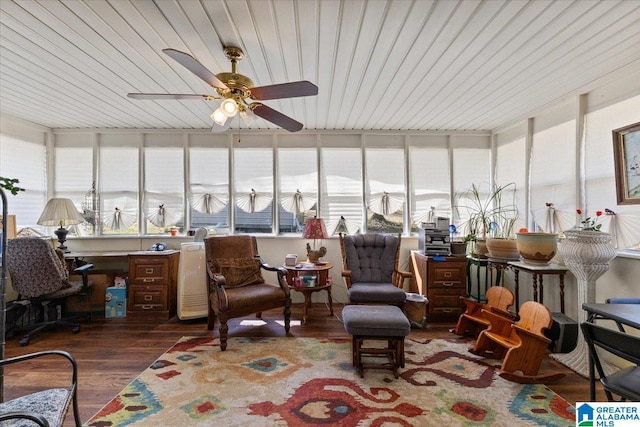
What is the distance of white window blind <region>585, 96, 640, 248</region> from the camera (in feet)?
7.90

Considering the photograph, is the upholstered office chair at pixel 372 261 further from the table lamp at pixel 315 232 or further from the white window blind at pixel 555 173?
the white window blind at pixel 555 173

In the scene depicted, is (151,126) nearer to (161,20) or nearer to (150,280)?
(150,280)

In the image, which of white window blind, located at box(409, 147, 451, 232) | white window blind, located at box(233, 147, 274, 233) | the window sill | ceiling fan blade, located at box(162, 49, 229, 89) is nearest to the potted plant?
white window blind, located at box(409, 147, 451, 232)

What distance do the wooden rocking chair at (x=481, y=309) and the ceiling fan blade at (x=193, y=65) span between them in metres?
3.04

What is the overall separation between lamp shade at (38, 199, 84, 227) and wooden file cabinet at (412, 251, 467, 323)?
4689 mm

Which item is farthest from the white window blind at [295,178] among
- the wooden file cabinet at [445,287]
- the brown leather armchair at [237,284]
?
the wooden file cabinet at [445,287]

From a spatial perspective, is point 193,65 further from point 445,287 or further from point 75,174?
point 75,174

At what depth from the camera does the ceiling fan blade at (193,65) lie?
1.58 metres

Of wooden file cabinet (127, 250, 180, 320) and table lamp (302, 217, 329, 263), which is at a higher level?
table lamp (302, 217, 329, 263)

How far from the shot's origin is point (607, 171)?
2.63 metres

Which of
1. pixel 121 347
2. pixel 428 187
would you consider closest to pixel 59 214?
pixel 121 347

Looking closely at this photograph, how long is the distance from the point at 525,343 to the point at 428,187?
260 cm

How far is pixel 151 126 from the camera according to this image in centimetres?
414

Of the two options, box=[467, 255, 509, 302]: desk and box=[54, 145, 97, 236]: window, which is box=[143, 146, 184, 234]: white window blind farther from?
box=[467, 255, 509, 302]: desk
